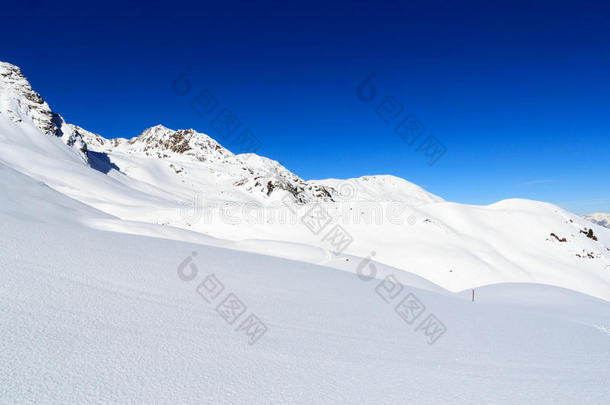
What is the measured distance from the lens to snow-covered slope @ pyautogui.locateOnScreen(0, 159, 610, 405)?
10.5ft

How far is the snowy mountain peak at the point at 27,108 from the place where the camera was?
51.5m

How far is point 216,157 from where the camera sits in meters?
131

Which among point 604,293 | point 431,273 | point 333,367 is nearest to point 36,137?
point 431,273

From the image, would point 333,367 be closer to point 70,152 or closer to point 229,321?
point 229,321

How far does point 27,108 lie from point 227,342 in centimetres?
7106

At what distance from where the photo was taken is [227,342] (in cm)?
436

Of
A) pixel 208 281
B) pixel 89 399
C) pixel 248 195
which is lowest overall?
pixel 89 399

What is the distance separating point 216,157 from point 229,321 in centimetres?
13261
